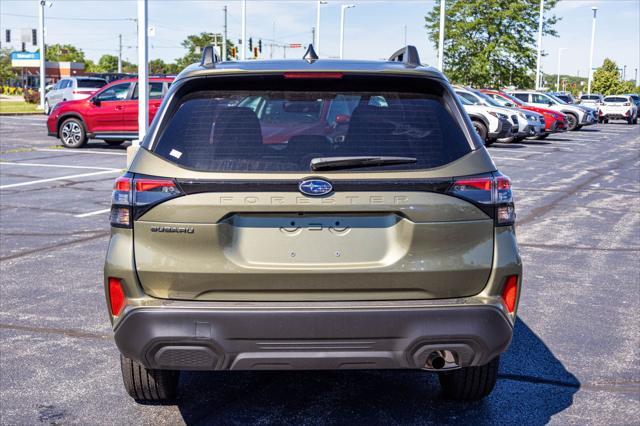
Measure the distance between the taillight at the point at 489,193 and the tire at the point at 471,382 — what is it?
910 mm

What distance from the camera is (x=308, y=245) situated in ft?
11.3

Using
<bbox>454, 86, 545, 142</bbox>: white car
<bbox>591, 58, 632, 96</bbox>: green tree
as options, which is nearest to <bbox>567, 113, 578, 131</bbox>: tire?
<bbox>454, 86, 545, 142</bbox>: white car

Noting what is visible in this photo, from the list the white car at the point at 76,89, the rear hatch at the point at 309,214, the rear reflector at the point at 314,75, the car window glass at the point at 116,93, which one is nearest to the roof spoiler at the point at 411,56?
the rear reflector at the point at 314,75

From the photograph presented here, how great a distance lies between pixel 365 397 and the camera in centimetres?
445

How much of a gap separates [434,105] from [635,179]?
15.2 metres

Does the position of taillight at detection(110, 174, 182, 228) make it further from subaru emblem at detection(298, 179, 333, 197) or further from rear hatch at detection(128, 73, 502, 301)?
subaru emblem at detection(298, 179, 333, 197)

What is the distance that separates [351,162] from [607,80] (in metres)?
107

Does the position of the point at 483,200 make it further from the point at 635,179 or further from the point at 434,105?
the point at 635,179

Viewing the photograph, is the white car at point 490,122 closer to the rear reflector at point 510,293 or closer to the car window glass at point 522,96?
the car window glass at point 522,96

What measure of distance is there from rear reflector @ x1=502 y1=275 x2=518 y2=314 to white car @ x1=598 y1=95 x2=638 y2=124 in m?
54.2

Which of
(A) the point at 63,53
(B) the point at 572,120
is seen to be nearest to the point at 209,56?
(B) the point at 572,120

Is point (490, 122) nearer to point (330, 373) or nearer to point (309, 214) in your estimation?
point (330, 373)

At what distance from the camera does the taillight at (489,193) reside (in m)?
3.53

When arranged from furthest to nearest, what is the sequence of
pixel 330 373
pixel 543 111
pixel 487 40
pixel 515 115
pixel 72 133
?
pixel 487 40 < pixel 543 111 < pixel 515 115 < pixel 72 133 < pixel 330 373
